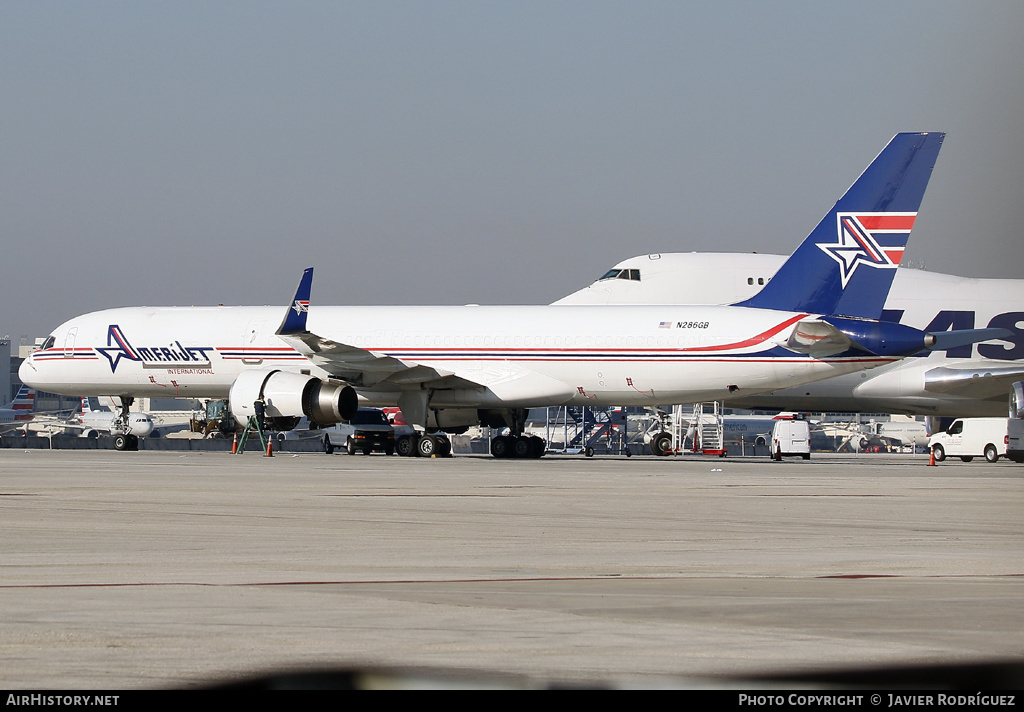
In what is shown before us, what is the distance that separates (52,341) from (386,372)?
14134 mm

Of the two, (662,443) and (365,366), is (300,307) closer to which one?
(365,366)

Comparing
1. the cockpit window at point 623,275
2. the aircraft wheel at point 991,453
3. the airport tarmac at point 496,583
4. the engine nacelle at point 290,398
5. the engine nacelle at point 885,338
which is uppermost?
the cockpit window at point 623,275

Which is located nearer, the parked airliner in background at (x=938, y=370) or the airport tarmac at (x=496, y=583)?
the airport tarmac at (x=496, y=583)

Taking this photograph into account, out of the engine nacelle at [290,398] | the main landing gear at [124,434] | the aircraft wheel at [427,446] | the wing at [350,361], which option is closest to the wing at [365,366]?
the wing at [350,361]

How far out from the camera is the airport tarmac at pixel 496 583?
20.8 feet

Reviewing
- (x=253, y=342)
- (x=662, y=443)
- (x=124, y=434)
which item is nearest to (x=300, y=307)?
(x=253, y=342)

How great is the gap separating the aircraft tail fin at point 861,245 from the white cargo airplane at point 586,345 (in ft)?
0.14

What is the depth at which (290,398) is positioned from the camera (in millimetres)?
37188

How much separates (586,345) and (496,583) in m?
27.4

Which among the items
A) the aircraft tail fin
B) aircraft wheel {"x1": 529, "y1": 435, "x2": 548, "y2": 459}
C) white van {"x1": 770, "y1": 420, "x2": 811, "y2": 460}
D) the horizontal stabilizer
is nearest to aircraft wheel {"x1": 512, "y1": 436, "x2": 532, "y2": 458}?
aircraft wheel {"x1": 529, "y1": 435, "x2": 548, "y2": 459}

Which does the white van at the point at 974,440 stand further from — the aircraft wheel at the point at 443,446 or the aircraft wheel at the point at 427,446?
the aircraft wheel at the point at 427,446

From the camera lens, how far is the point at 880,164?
119ft

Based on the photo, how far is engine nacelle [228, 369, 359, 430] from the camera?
36.9 m
